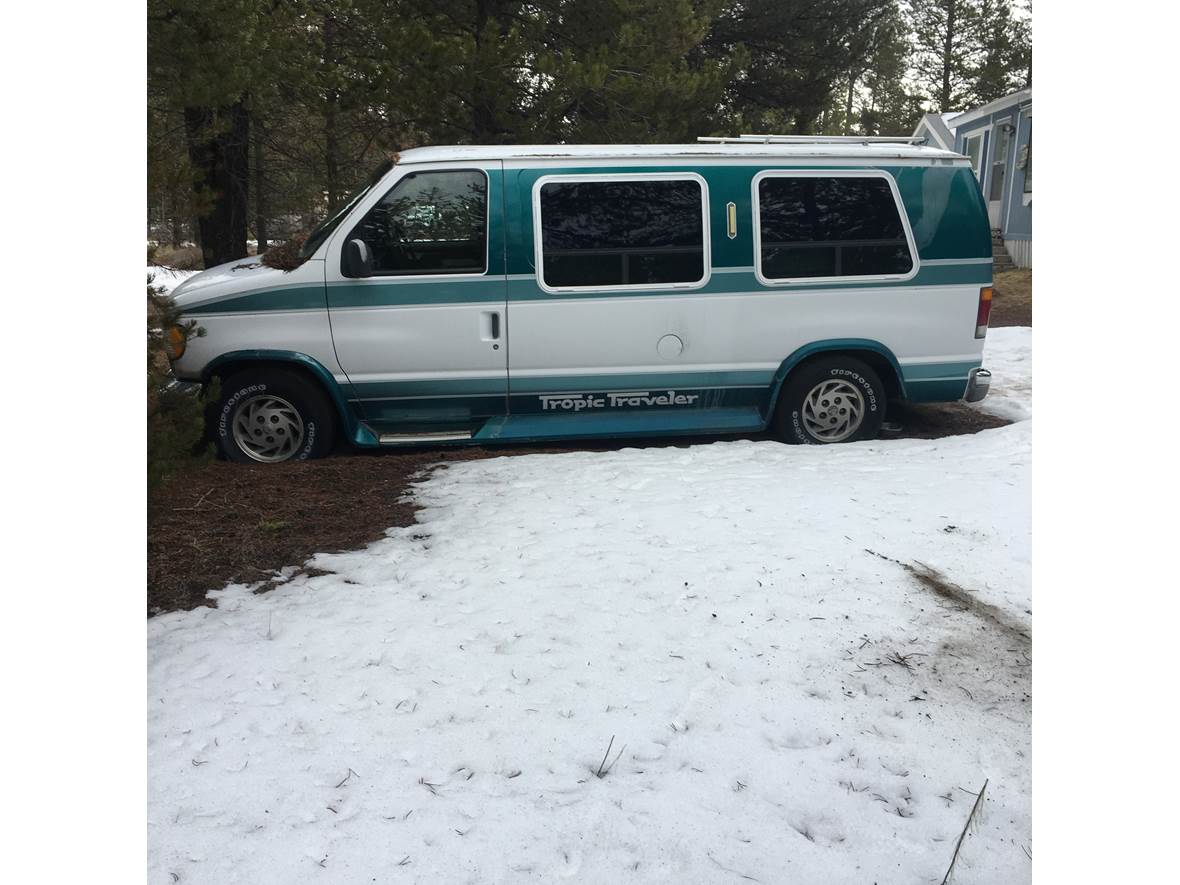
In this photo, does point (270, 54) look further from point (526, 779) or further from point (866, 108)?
point (866, 108)

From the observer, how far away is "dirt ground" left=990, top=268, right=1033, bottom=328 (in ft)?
48.5

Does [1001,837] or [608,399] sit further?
[608,399]

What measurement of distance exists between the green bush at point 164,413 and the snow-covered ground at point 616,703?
0.74m

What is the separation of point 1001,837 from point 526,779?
54.8 inches

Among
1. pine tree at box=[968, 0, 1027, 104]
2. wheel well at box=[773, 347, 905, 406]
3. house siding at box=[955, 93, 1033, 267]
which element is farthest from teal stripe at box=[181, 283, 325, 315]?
pine tree at box=[968, 0, 1027, 104]

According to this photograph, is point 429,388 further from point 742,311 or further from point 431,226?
point 742,311

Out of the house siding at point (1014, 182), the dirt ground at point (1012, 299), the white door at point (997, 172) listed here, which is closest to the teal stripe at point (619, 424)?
the dirt ground at point (1012, 299)

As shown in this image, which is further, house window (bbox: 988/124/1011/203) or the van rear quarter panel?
house window (bbox: 988/124/1011/203)

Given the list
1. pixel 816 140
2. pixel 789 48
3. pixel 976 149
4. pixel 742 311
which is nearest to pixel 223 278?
pixel 742 311

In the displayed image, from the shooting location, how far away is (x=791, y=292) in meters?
6.73

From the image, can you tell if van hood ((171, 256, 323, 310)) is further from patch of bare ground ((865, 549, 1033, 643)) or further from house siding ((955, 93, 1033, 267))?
house siding ((955, 93, 1033, 267))

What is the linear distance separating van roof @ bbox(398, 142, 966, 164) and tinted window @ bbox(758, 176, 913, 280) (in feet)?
0.67

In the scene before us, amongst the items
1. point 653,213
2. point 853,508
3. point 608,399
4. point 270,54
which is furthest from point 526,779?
point 270,54

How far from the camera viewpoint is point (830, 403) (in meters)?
6.98
